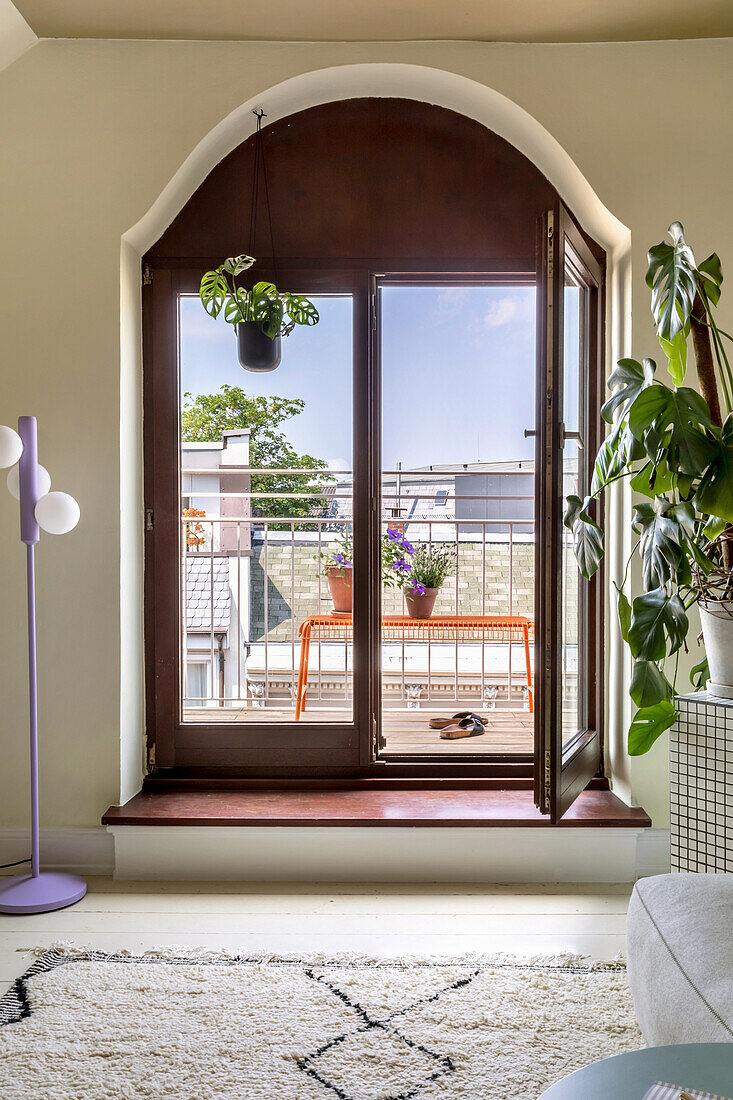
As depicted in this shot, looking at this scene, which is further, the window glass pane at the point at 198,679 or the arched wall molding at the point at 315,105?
the window glass pane at the point at 198,679

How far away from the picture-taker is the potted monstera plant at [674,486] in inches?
71.6

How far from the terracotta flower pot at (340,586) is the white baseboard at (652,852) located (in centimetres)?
164

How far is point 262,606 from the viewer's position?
3209 mm

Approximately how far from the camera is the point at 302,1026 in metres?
1.70

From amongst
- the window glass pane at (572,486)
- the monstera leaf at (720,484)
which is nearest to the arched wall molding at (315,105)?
the window glass pane at (572,486)

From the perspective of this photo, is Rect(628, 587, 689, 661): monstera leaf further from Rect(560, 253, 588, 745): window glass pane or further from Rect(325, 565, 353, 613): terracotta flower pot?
Rect(325, 565, 353, 613): terracotta flower pot

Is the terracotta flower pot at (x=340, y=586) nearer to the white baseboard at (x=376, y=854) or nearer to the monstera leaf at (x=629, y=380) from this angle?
the white baseboard at (x=376, y=854)

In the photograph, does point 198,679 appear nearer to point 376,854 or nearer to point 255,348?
point 376,854

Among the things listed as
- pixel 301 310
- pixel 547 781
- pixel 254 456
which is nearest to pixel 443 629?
pixel 254 456

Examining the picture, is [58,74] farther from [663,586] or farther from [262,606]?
[663,586]

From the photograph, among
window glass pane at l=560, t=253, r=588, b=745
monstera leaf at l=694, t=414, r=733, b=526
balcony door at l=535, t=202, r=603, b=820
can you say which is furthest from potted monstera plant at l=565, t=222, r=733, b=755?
window glass pane at l=560, t=253, r=588, b=745

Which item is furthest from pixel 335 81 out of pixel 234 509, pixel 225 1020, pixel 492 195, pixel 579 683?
pixel 225 1020

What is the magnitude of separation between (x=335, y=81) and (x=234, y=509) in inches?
65.3

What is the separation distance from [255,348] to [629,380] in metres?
1.30
